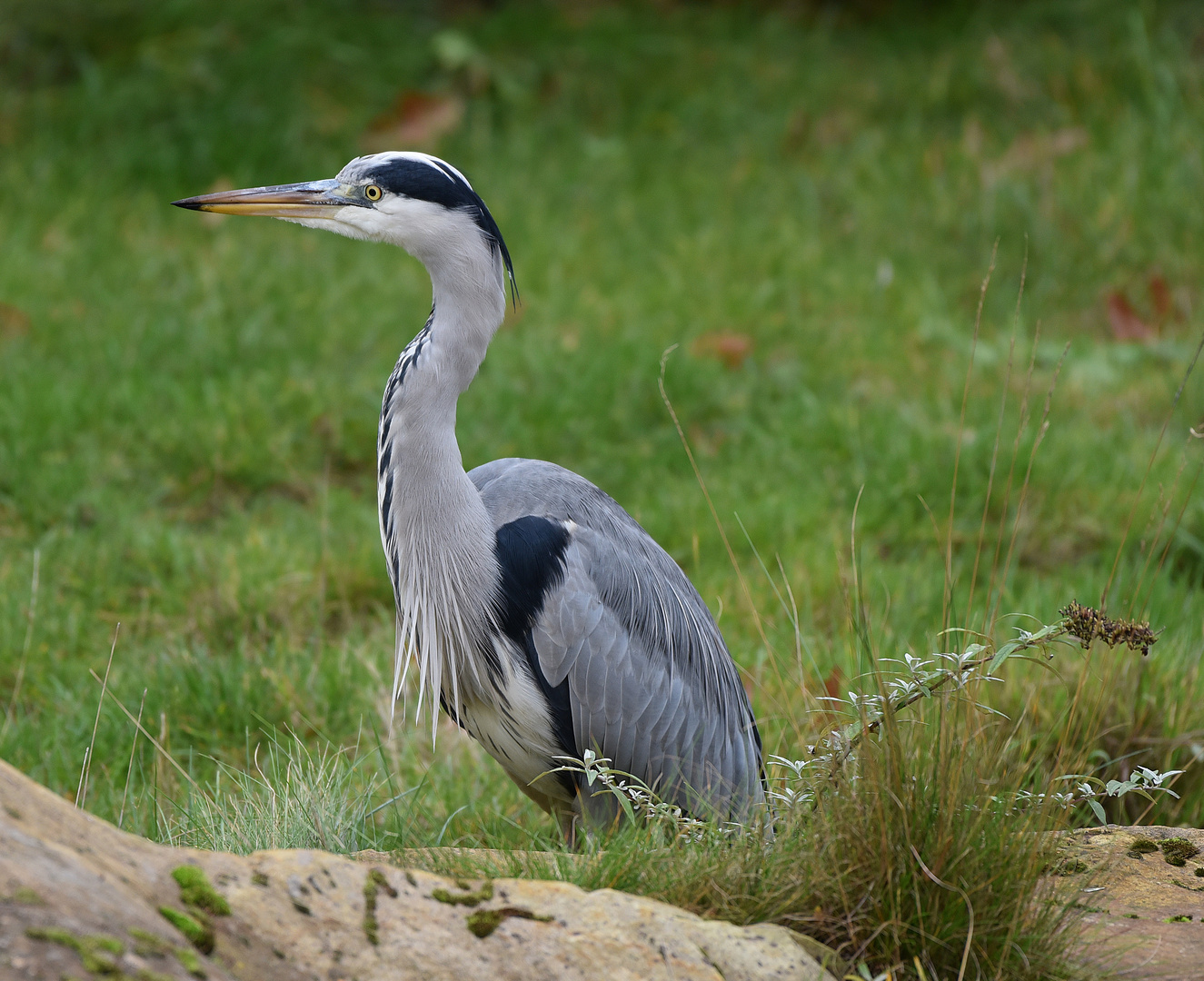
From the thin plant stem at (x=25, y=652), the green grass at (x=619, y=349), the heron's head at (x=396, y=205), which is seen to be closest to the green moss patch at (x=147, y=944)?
the green grass at (x=619, y=349)

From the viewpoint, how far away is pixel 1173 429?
6.19 m

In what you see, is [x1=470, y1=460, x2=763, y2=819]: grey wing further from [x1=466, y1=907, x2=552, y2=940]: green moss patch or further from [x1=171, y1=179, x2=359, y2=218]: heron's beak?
[x1=466, y1=907, x2=552, y2=940]: green moss patch

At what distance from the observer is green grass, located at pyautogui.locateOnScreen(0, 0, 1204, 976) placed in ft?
13.5

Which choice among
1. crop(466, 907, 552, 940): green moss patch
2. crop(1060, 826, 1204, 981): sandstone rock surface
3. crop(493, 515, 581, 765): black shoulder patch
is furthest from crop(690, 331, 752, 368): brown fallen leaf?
crop(466, 907, 552, 940): green moss patch

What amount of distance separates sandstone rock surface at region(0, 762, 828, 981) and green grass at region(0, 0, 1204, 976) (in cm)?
29

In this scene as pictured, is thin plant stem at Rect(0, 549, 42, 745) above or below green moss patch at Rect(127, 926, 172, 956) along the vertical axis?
below

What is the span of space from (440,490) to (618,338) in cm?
336

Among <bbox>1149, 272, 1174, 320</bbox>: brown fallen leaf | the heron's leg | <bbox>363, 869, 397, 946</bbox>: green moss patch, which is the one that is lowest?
the heron's leg

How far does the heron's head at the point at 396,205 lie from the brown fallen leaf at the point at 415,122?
4971 millimetres

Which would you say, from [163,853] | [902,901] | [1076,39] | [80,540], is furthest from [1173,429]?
[163,853]

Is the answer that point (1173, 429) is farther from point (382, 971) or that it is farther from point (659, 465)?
point (382, 971)

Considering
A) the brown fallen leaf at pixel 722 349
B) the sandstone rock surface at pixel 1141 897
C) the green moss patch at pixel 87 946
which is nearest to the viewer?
the green moss patch at pixel 87 946

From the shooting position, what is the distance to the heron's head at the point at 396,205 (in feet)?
11.3

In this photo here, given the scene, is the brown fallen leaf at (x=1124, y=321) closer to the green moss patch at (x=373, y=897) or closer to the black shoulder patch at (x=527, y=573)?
the black shoulder patch at (x=527, y=573)
